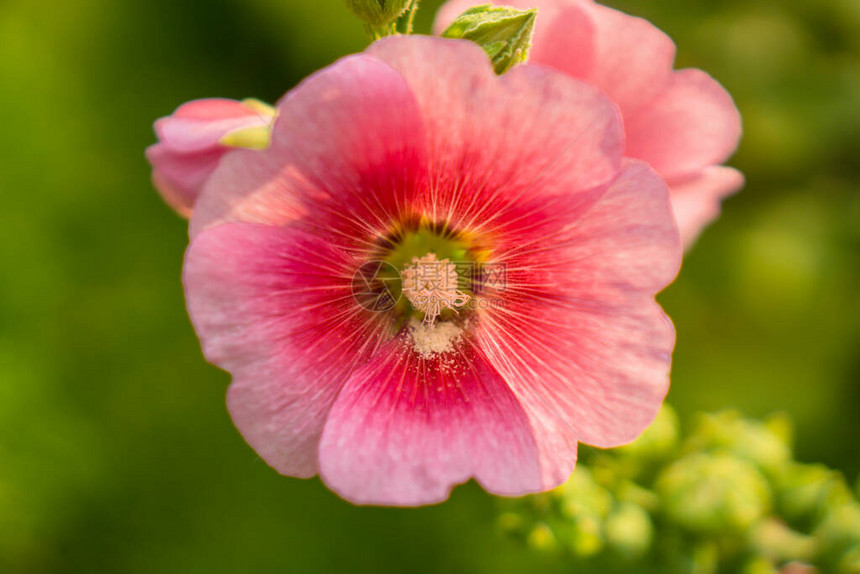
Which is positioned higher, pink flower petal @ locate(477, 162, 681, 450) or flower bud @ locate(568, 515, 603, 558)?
pink flower petal @ locate(477, 162, 681, 450)

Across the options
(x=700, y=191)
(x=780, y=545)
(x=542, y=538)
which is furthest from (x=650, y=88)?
(x=780, y=545)

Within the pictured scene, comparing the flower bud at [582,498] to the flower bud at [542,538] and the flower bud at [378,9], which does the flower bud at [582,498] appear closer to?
the flower bud at [542,538]

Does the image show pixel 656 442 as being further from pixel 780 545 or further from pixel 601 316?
pixel 601 316

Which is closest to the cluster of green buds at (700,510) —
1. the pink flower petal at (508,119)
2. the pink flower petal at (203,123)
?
the pink flower petal at (508,119)

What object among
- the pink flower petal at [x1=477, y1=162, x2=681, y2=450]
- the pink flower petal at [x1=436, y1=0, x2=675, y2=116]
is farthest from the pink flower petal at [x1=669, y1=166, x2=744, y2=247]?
the pink flower petal at [x1=477, y1=162, x2=681, y2=450]

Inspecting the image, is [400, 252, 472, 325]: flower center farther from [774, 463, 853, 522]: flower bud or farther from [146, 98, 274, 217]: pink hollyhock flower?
[774, 463, 853, 522]: flower bud

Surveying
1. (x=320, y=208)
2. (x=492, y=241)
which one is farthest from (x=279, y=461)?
(x=492, y=241)
